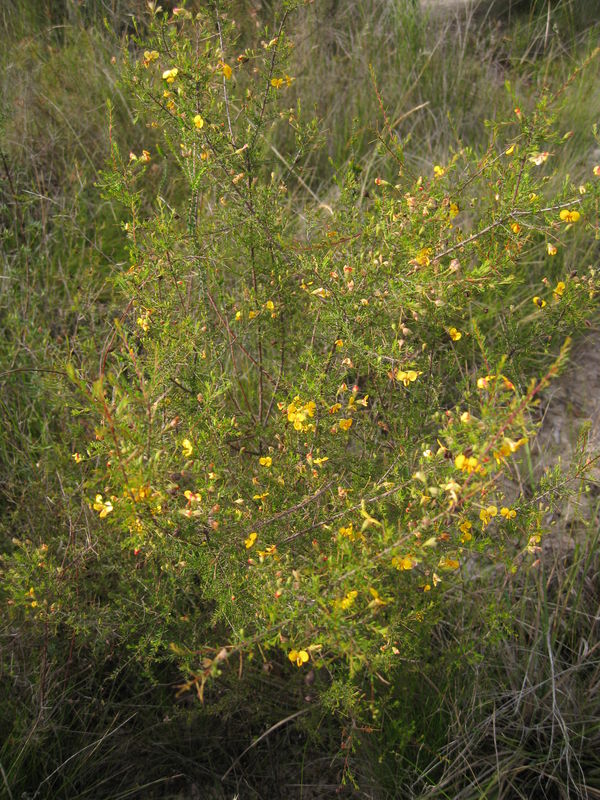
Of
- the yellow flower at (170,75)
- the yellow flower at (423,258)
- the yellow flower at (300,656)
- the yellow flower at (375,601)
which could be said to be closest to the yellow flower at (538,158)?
the yellow flower at (423,258)

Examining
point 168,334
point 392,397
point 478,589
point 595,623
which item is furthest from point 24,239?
point 595,623

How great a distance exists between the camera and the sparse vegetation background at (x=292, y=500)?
1249mm

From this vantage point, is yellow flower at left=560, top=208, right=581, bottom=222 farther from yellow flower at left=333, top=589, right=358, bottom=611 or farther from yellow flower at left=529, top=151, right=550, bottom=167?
yellow flower at left=333, top=589, right=358, bottom=611

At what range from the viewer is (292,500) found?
1.48 meters

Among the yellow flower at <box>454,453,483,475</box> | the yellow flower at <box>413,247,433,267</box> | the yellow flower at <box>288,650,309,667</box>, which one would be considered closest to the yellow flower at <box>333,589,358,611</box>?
the yellow flower at <box>288,650,309,667</box>

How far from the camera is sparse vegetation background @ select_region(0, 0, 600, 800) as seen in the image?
125 centimetres

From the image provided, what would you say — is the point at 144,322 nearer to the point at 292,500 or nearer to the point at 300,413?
the point at 300,413

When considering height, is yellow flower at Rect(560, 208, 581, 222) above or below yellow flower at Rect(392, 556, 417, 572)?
above

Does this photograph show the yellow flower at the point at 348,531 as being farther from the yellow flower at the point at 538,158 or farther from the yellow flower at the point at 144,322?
the yellow flower at the point at 538,158

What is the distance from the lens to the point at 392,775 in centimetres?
170

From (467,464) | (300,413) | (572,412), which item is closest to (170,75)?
(300,413)

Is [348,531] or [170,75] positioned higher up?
[170,75]

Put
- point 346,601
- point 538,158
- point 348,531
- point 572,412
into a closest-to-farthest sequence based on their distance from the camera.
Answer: point 346,601 < point 348,531 < point 538,158 < point 572,412

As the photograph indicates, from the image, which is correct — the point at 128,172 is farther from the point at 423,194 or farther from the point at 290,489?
the point at 290,489
